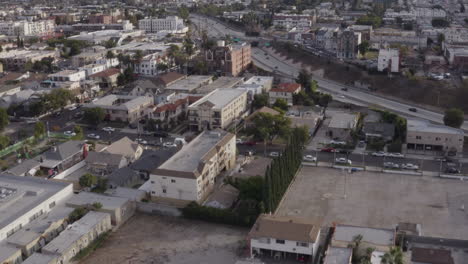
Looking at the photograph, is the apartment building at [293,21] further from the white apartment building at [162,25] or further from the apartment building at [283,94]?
the apartment building at [283,94]

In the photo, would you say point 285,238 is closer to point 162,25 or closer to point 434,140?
point 434,140

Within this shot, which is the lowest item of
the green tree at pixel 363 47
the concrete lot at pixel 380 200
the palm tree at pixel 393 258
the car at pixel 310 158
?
the concrete lot at pixel 380 200

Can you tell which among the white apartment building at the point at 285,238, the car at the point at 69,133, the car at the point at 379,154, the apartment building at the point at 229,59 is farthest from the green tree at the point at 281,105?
the white apartment building at the point at 285,238

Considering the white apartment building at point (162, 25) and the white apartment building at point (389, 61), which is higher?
the white apartment building at point (162, 25)

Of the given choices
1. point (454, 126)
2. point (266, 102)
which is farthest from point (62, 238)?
point (454, 126)

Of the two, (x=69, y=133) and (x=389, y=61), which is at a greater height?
(x=389, y=61)

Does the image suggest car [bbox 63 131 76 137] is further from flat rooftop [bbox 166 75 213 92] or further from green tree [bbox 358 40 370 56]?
green tree [bbox 358 40 370 56]

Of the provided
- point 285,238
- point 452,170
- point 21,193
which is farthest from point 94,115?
point 452,170
